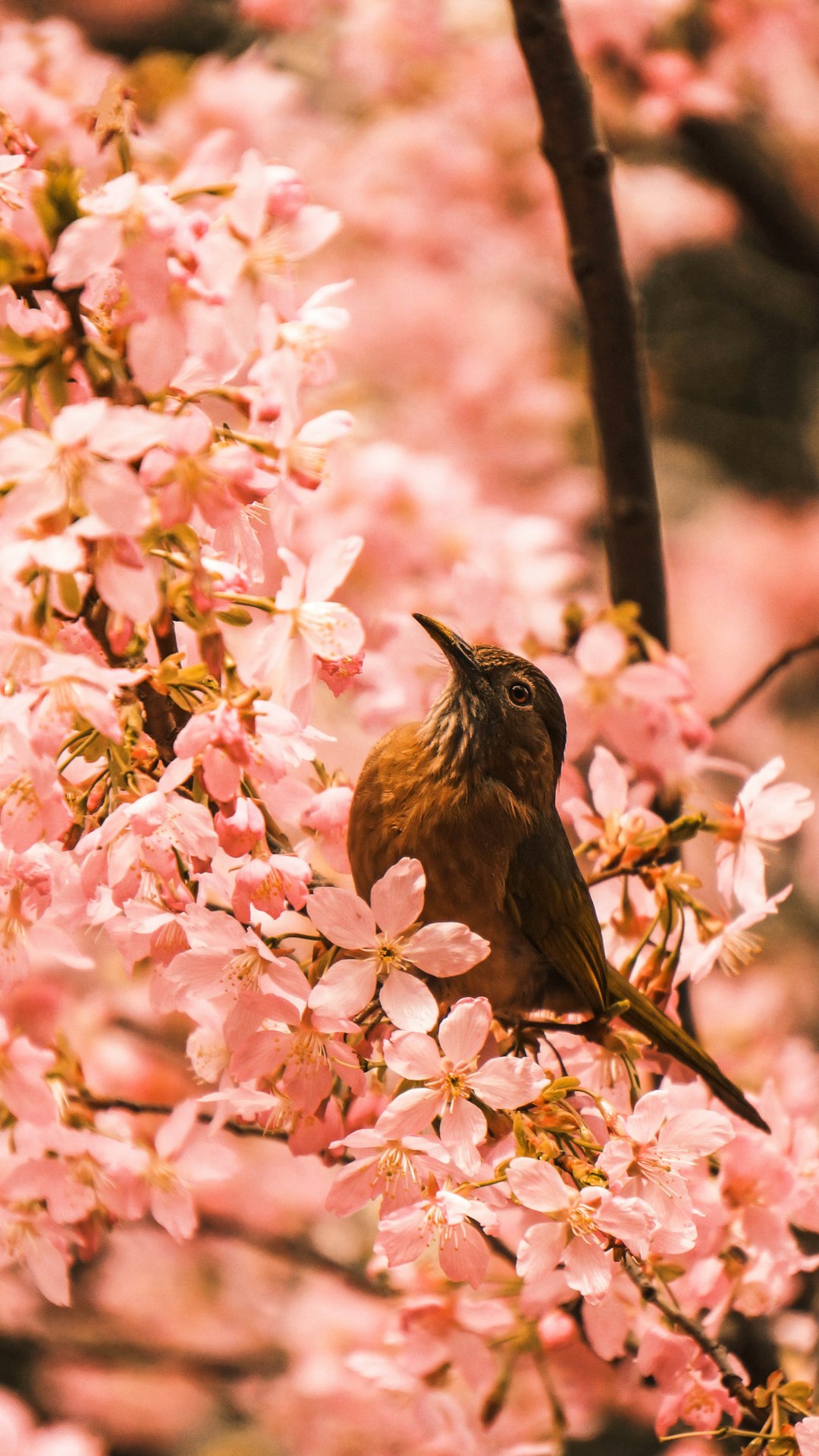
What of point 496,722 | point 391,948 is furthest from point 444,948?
point 496,722

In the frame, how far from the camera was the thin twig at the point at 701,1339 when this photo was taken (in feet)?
4.02

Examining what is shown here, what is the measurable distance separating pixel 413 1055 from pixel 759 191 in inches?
113

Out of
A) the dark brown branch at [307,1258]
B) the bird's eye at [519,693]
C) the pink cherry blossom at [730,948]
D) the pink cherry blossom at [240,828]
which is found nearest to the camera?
the pink cherry blossom at [240,828]

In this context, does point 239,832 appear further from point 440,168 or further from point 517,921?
point 440,168

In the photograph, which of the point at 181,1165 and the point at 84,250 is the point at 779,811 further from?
the point at 84,250

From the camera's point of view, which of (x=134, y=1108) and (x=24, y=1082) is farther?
(x=134, y=1108)

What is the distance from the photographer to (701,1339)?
127 cm

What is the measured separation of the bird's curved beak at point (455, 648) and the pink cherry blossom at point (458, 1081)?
1.61ft

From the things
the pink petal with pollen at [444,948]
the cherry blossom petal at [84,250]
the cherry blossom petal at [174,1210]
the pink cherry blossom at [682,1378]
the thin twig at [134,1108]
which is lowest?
the pink cherry blossom at [682,1378]

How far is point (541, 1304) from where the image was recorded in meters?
1.57

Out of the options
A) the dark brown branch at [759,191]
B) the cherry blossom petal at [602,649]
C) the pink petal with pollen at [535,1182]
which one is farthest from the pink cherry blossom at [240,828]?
the dark brown branch at [759,191]

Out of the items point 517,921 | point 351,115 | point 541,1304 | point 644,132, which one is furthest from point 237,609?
point 351,115

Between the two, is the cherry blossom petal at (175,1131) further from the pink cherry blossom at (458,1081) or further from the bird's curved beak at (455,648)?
the bird's curved beak at (455,648)

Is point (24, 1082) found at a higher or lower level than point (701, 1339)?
higher
